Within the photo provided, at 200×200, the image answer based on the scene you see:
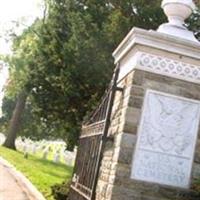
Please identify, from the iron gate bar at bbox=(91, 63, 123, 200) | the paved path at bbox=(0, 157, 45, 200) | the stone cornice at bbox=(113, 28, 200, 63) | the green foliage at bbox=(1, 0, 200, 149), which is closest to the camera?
the stone cornice at bbox=(113, 28, 200, 63)

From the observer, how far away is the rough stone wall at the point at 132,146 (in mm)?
5355

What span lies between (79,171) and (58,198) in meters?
2.82

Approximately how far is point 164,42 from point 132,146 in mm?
1256

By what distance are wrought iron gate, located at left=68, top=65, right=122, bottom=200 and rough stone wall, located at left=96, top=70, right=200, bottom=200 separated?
204 millimetres

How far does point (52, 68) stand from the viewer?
13594 millimetres

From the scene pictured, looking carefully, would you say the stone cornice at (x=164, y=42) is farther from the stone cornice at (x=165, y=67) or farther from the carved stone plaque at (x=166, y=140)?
the carved stone plaque at (x=166, y=140)

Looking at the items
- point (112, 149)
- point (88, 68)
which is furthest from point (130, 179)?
point (88, 68)

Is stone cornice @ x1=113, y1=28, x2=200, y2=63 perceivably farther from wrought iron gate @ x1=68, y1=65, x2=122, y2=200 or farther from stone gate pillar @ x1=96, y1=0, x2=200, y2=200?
wrought iron gate @ x1=68, y1=65, x2=122, y2=200

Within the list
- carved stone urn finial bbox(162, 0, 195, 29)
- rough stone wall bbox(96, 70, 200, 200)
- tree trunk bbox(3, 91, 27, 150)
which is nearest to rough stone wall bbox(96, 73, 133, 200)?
rough stone wall bbox(96, 70, 200, 200)

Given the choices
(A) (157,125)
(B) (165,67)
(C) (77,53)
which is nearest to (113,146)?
(A) (157,125)

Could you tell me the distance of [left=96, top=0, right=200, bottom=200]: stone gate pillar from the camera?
5.40 meters

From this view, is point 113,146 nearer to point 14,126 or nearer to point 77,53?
point 77,53

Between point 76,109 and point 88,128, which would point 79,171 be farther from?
point 76,109

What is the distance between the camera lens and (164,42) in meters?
5.55
